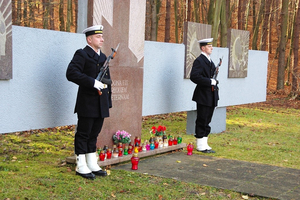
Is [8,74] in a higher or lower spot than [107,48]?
lower

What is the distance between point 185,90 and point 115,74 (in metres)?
2.95

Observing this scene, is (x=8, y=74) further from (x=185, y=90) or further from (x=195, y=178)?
(x=185, y=90)

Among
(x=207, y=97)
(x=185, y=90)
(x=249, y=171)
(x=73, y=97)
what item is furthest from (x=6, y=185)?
(x=185, y=90)

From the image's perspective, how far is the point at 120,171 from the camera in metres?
6.30

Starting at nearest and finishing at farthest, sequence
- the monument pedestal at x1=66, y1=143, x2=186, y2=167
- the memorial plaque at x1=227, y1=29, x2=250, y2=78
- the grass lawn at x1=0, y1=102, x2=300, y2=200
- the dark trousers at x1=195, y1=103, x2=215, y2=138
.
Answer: the grass lawn at x1=0, y1=102, x2=300, y2=200
the monument pedestal at x1=66, y1=143, x2=186, y2=167
the dark trousers at x1=195, y1=103, x2=215, y2=138
the memorial plaque at x1=227, y1=29, x2=250, y2=78

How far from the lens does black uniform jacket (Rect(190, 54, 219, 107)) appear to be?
7.95 m

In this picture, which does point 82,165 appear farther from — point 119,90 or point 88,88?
point 119,90

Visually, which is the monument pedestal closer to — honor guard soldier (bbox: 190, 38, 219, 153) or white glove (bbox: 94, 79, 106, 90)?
honor guard soldier (bbox: 190, 38, 219, 153)

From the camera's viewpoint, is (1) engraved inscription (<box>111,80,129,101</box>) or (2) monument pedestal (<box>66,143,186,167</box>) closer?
(2) monument pedestal (<box>66,143,186,167</box>)

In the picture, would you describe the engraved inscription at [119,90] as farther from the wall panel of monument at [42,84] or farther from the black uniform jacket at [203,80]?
the black uniform jacket at [203,80]

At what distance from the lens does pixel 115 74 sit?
709cm

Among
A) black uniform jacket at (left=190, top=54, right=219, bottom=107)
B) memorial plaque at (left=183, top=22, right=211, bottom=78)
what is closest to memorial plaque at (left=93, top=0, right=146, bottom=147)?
black uniform jacket at (left=190, top=54, right=219, bottom=107)

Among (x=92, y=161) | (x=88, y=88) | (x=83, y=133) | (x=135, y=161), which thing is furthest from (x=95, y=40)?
(x=135, y=161)

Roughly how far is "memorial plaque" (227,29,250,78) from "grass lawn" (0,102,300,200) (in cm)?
159
